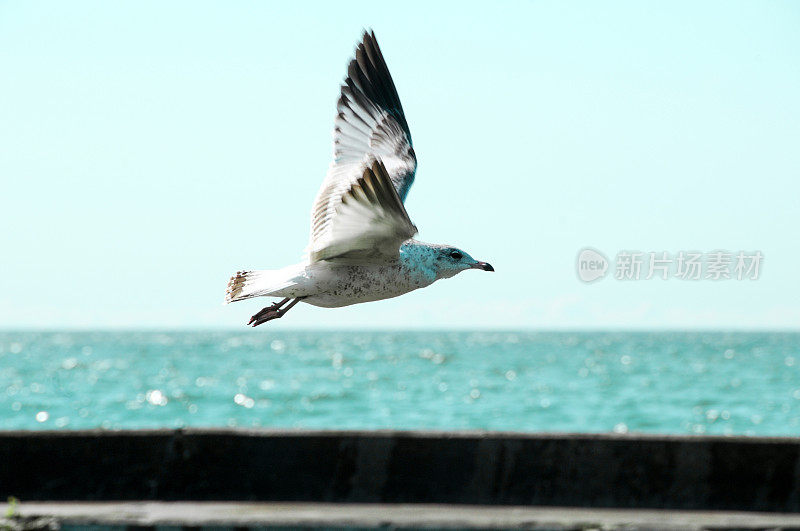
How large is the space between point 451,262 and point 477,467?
138 inches

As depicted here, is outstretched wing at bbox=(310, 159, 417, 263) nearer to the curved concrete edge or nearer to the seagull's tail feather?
the seagull's tail feather

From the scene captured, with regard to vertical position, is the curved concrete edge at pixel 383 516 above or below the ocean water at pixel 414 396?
above

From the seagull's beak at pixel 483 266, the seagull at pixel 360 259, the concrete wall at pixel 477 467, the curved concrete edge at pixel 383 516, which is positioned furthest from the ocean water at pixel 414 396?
the seagull at pixel 360 259

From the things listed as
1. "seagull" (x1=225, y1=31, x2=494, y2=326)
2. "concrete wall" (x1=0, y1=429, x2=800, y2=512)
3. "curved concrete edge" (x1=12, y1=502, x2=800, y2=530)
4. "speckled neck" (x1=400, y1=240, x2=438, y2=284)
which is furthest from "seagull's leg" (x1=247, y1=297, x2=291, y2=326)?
"concrete wall" (x1=0, y1=429, x2=800, y2=512)

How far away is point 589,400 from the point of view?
33531 millimetres

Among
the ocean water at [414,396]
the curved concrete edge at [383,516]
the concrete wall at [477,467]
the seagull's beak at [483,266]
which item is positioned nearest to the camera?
the seagull's beak at [483,266]

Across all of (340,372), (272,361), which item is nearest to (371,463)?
(340,372)

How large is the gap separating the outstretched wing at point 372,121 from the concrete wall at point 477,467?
198 centimetres

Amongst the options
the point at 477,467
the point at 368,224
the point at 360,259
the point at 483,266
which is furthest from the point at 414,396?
the point at 368,224

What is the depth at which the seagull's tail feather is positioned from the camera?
4496 millimetres

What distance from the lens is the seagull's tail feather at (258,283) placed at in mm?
4496

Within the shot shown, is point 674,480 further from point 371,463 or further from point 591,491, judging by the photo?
point 371,463

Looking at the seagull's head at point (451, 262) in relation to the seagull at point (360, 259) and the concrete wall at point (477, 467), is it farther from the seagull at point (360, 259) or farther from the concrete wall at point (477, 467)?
the concrete wall at point (477, 467)

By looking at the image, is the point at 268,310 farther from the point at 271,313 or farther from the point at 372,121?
the point at 372,121
